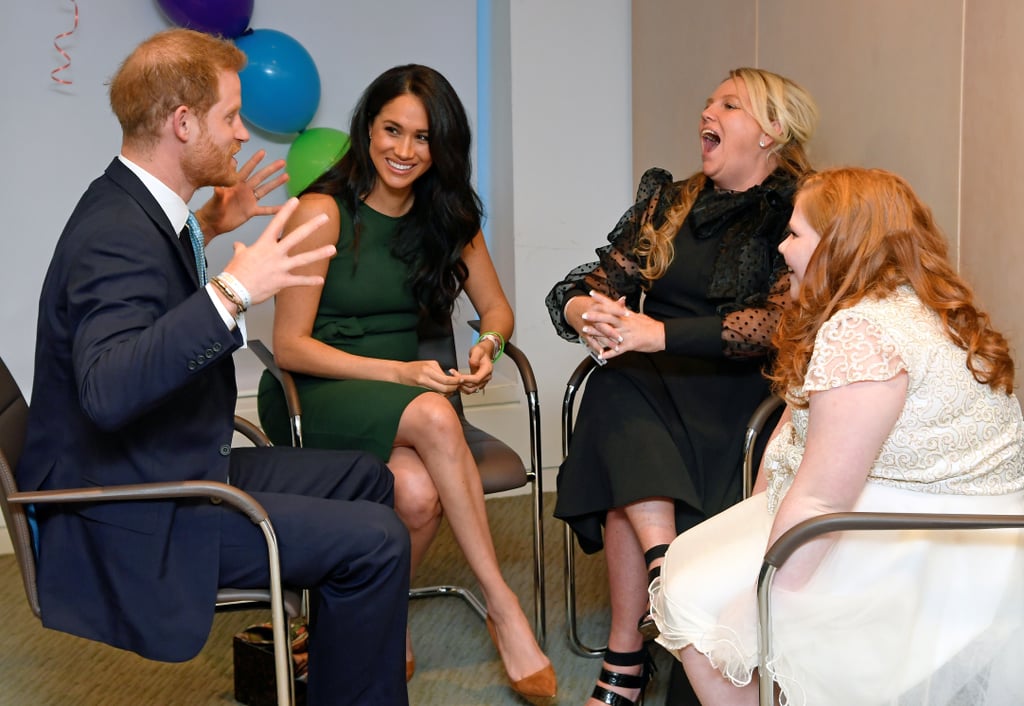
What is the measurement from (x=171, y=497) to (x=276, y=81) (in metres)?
2.23

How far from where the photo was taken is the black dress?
8.87 feet

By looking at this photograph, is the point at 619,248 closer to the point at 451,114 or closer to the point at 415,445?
the point at 451,114

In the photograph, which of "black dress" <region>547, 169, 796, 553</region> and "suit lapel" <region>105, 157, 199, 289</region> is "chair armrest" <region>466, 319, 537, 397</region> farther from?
"suit lapel" <region>105, 157, 199, 289</region>

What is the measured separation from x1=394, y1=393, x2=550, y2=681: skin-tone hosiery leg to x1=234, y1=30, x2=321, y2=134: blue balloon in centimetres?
163

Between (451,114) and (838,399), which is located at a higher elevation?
(451,114)

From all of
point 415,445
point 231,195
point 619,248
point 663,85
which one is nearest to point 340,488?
point 415,445

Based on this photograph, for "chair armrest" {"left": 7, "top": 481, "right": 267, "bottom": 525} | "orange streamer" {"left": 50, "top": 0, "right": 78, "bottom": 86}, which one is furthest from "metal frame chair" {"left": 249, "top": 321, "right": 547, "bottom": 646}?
"orange streamer" {"left": 50, "top": 0, "right": 78, "bottom": 86}

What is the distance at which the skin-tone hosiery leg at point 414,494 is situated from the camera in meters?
2.80

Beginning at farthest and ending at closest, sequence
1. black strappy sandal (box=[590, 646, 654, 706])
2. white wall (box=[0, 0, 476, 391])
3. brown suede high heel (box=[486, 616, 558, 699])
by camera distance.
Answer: white wall (box=[0, 0, 476, 391])
brown suede high heel (box=[486, 616, 558, 699])
black strappy sandal (box=[590, 646, 654, 706])

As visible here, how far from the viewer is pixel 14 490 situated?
6.79 feet

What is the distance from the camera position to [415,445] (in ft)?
9.21

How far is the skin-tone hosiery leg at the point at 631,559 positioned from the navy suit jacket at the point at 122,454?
96cm

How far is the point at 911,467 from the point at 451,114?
162 cm

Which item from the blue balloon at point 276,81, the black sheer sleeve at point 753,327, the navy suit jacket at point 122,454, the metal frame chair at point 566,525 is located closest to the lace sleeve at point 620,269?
the metal frame chair at point 566,525
